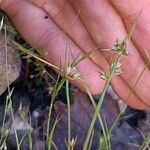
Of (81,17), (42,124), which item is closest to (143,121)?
(42,124)

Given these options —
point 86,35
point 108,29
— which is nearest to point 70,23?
point 86,35

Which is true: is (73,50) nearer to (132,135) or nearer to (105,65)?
(105,65)

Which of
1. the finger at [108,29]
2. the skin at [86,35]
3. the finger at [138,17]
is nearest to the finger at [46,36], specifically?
the skin at [86,35]

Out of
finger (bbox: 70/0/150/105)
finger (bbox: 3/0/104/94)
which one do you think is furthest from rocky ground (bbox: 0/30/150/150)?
finger (bbox: 70/0/150/105)

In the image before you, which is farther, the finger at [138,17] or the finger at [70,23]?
the finger at [70,23]

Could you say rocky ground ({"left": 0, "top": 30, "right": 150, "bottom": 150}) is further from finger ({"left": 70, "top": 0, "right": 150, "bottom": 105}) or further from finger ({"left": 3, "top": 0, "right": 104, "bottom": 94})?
finger ({"left": 70, "top": 0, "right": 150, "bottom": 105})

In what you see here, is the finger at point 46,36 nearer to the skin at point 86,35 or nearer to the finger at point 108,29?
the skin at point 86,35

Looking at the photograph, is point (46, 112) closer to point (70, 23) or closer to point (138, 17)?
point (70, 23)
